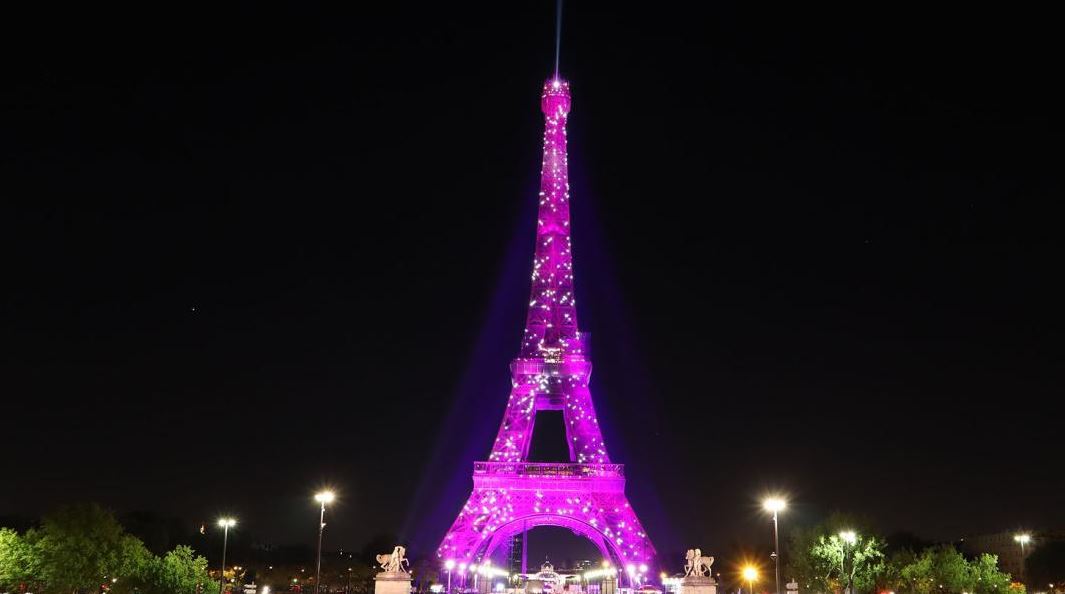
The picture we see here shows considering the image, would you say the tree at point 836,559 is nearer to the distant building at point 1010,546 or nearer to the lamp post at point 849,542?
the lamp post at point 849,542

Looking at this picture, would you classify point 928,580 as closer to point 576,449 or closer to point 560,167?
point 576,449

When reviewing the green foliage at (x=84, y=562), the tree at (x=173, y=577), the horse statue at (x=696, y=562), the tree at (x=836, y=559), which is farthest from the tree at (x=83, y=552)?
the tree at (x=836, y=559)

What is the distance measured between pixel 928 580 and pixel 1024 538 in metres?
15.5

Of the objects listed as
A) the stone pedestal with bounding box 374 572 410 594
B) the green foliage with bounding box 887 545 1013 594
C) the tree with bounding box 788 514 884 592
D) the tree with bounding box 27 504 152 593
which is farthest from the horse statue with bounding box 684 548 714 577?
the tree with bounding box 27 504 152 593

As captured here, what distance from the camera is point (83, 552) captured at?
66.7 m

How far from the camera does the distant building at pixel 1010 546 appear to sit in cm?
13425

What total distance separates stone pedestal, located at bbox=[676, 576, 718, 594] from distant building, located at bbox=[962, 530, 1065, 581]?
8763 cm

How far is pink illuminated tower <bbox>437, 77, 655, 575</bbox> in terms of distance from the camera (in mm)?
89312

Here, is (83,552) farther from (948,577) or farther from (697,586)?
(948,577)

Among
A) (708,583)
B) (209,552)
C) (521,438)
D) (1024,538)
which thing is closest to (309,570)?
(209,552)

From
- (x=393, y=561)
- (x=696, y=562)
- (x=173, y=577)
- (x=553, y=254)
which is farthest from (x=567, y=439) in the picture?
(x=393, y=561)

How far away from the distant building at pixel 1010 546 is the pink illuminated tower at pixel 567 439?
201ft

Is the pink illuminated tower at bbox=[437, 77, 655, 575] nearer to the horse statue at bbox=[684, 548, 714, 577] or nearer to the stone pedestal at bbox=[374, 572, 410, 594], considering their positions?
the horse statue at bbox=[684, 548, 714, 577]

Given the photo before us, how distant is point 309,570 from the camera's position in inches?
6486
